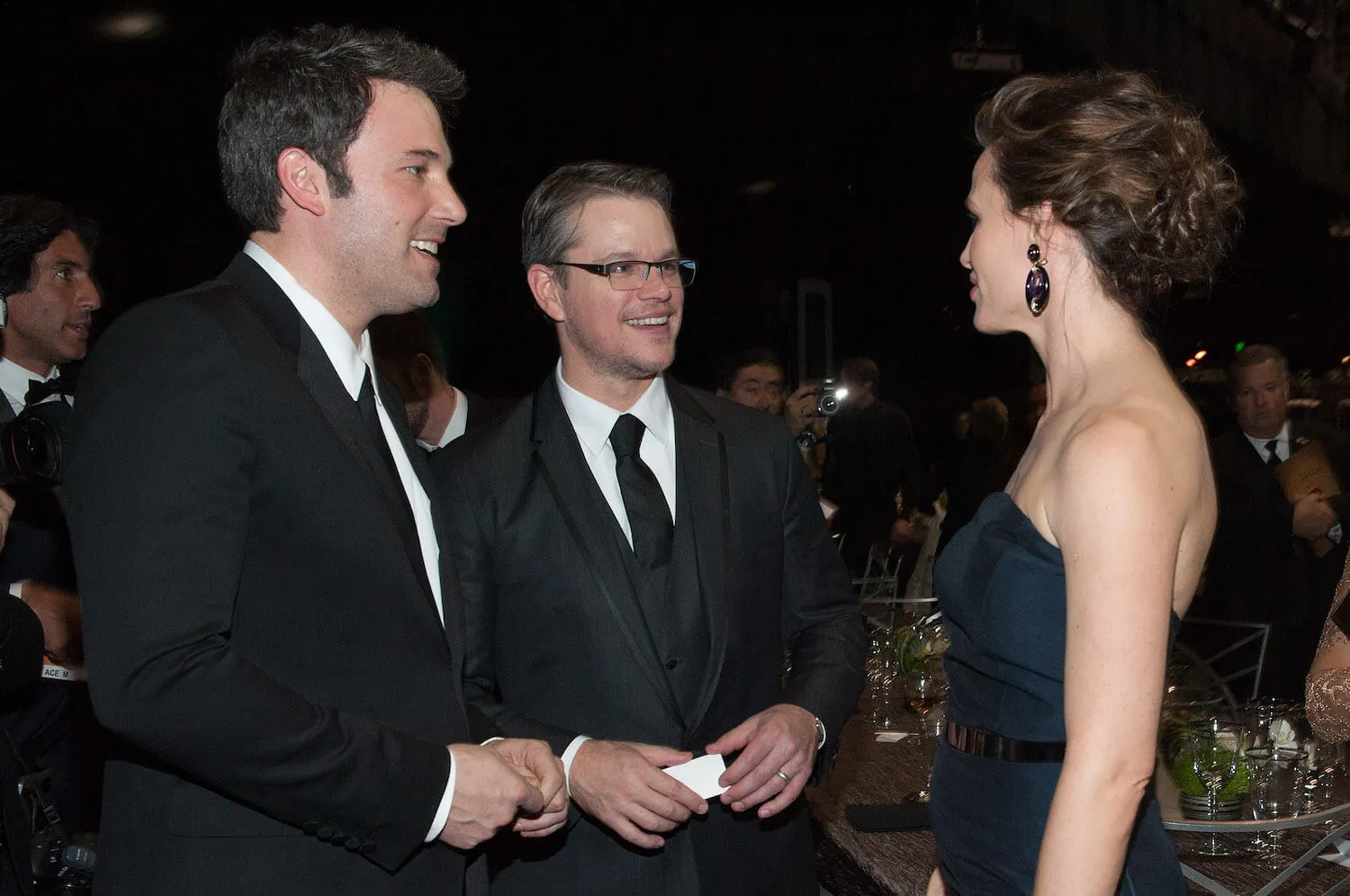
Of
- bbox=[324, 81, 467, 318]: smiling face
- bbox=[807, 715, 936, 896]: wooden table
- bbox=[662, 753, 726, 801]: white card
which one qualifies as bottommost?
bbox=[807, 715, 936, 896]: wooden table

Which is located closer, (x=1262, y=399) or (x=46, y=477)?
(x=46, y=477)

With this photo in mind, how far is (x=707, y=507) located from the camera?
6.75 ft

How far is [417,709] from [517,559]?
52 cm

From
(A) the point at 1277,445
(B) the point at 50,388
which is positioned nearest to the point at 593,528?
(B) the point at 50,388

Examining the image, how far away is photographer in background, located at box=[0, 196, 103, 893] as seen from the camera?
2156mm

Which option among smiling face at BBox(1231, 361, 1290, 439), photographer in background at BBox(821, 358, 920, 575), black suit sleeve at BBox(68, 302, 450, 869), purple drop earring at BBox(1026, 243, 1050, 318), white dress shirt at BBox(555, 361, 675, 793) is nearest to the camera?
black suit sleeve at BBox(68, 302, 450, 869)

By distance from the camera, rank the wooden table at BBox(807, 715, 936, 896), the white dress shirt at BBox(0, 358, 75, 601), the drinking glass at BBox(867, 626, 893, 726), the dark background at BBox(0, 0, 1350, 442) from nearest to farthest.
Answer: the wooden table at BBox(807, 715, 936, 896)
the drinking glass at BBox(867, 626, 893, 726)
the white dress shirt at BBox(0, 358, 75, 601)
the dark background at BBox(0, 0, 1350, 442)

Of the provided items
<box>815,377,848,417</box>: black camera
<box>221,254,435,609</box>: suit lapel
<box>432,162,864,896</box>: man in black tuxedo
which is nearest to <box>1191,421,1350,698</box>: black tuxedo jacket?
<box>815,377,848,417</box>: black camera

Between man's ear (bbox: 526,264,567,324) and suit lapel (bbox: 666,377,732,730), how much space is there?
0.87 feet

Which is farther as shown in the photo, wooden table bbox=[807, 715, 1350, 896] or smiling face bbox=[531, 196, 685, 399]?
smiling face bbox=[531, 196, 685, 399]

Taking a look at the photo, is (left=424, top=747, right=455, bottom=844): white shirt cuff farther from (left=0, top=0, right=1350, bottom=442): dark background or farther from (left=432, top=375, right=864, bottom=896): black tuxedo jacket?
(left=0, top=0, right=1350, bottom=442): dark background

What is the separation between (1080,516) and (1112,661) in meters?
0.16

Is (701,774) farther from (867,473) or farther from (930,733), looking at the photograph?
(867,473)

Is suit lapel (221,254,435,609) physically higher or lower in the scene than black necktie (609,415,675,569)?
→ higher
